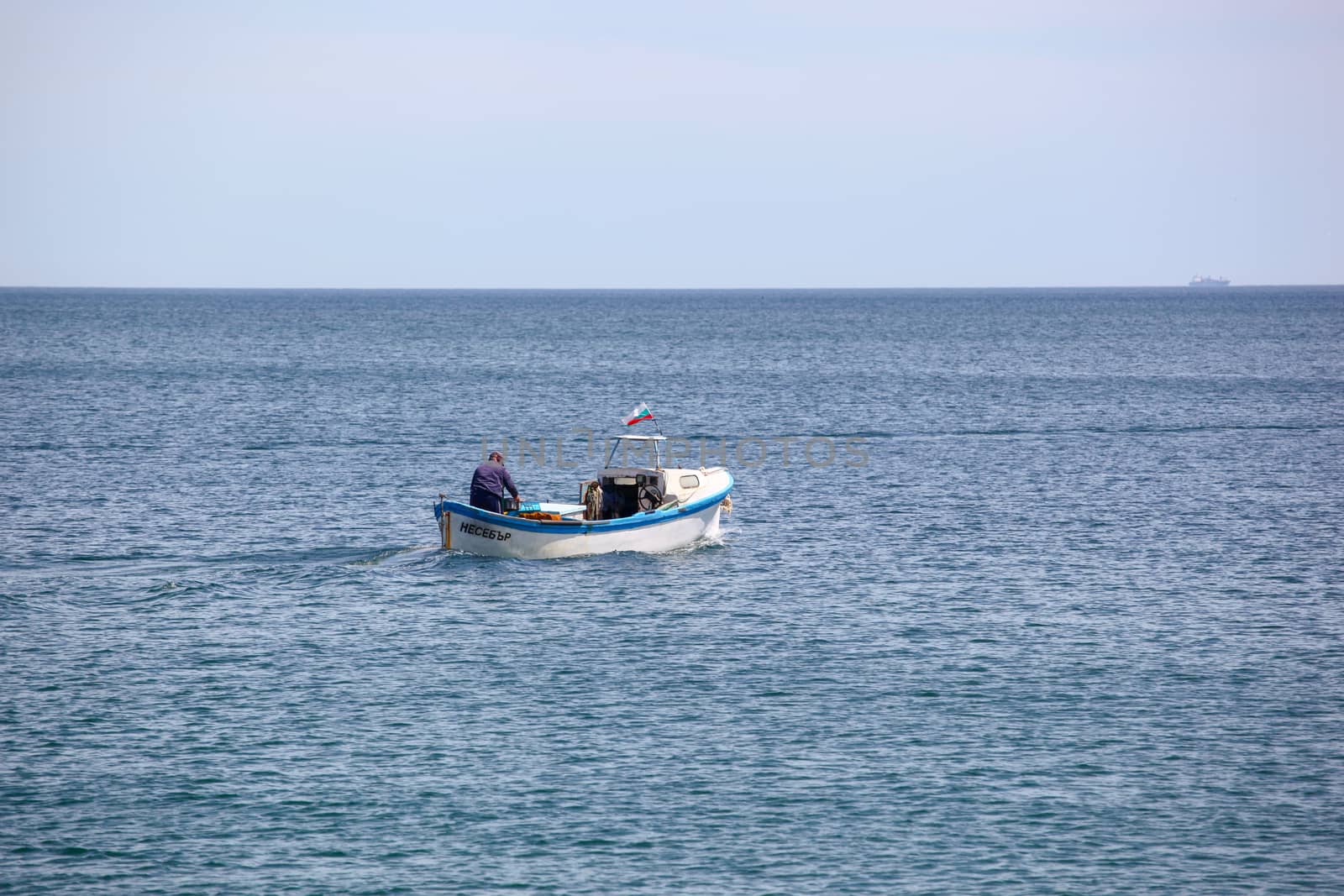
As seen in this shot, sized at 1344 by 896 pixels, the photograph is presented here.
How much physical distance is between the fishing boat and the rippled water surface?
0.74 meters

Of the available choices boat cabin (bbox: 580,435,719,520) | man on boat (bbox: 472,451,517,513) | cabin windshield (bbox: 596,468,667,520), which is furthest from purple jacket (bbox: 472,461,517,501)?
cabin windshield (bbox: 596,468,667,520)

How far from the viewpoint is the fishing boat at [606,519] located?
38250 mm

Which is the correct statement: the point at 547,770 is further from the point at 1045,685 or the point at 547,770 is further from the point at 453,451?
the point at 453,451

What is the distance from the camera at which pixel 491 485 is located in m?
37.7

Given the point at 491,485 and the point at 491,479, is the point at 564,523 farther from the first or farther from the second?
the point at 491,479

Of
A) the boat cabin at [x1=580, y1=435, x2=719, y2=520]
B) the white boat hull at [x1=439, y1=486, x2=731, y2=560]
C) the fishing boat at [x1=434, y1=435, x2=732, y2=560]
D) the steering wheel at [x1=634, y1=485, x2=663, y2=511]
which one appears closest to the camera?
the white boat hull at [x1=439, y1=486, x2=731, y2=560]

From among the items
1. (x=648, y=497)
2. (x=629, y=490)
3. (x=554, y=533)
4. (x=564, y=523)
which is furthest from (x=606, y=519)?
(x=554, y=533)

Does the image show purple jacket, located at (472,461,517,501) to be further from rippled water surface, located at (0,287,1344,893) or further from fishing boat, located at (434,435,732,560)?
rippled water surface, located at (0,287,1344,893)

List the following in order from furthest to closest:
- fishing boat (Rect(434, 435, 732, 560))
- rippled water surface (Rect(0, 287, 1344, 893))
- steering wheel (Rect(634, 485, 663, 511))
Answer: steering wheel (Rect(634, 485, 663, 511)) < fishing boat (Rect(434, 435, 732, 560)) < rippled water surface (Rect(0, 287, 1344, 893))

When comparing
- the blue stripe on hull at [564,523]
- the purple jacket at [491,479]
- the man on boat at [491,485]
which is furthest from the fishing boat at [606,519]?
the purple jacket at [491,479]

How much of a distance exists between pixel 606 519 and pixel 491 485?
4137mm

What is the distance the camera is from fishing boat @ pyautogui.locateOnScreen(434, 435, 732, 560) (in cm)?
3825

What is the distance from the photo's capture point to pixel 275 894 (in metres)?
19.0

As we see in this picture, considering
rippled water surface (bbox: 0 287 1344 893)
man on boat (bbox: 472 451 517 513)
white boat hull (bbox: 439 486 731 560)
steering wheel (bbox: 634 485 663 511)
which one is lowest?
rippled water surface (bbox: 0 287 1344 893)
